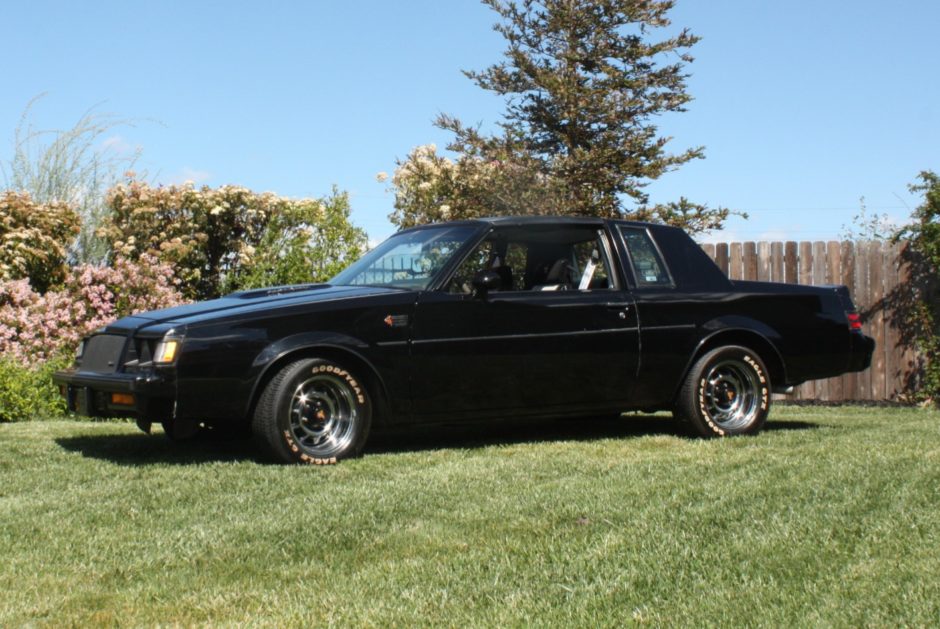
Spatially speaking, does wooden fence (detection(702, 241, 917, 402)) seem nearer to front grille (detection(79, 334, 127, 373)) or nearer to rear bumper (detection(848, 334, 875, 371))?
rear bumper (detection(848, 334, 875, 371))

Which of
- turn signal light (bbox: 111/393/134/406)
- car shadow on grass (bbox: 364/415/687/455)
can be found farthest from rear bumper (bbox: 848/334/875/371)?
turn signal light (bbox: 111/393/134/406)

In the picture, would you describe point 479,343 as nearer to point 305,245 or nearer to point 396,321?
point 396,321

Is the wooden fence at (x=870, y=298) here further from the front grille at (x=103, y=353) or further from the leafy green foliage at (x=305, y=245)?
the front grille at (x=103, y=353)

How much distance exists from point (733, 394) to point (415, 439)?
2.53m

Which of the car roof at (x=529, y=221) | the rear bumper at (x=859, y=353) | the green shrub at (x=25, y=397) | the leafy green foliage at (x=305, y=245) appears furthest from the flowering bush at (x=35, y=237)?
the rear bumper at (x=859, y=353)

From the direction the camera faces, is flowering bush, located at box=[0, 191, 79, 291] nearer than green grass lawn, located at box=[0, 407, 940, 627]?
No

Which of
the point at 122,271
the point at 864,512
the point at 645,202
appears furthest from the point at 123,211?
the point at 864,512

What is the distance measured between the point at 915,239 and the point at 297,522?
400 inches

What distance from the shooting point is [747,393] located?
30.7ft

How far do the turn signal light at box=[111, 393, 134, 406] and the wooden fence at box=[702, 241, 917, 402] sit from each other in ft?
28.1

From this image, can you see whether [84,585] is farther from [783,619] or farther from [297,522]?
[783,619]

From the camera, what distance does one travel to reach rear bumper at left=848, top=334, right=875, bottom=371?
976 centimetres

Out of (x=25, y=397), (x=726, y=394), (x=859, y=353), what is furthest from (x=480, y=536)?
(x=25, y=397)

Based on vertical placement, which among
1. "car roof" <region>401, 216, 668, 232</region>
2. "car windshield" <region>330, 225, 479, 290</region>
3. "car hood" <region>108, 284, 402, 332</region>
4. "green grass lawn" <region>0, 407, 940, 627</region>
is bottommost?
"green grass lawn" <region>0, 407, 940, 627</region>
